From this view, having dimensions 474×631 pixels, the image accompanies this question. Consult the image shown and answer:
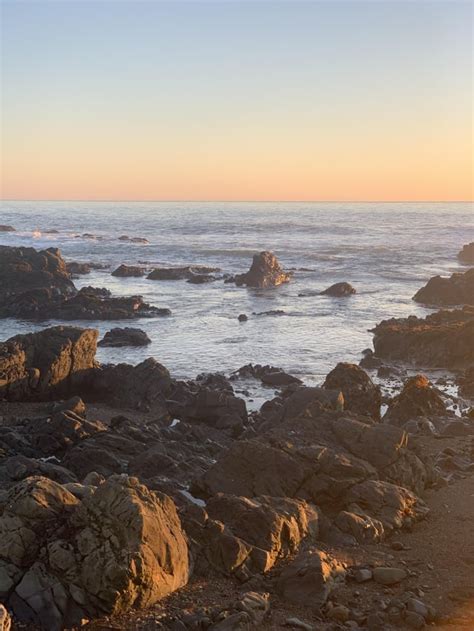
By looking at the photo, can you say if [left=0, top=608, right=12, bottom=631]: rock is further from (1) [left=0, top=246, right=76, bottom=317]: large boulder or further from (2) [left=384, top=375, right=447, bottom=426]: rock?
(1) [left=0, top=246, right=76, bottom=317]: large boulder

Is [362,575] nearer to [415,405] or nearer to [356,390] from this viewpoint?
[415,405]

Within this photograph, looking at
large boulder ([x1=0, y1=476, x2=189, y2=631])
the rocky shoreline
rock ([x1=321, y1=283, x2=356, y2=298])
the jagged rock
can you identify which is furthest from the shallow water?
large boulder ([x1=0, y1=476, x2=189, y2=631])

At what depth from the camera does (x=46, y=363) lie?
33750 mm

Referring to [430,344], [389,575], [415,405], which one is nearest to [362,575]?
[389,575]

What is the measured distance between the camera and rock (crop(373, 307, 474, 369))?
40.5 m

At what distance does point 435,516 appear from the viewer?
20.1 metres

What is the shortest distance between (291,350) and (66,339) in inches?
589

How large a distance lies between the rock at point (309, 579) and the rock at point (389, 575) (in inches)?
30.7

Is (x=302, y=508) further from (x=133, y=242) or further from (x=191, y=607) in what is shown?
(x=133, y=242)

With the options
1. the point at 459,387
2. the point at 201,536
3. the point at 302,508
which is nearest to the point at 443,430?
the point at 459,387

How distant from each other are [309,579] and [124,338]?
31.5 meters

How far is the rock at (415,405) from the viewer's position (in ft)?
101

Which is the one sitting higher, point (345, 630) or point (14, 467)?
point (14, 467)

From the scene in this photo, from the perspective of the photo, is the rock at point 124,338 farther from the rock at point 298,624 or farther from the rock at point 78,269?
the rock at point 78,269
